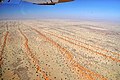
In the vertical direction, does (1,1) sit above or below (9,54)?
above

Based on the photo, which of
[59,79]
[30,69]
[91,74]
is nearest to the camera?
[59,79]

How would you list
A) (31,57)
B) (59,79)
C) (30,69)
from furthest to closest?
(31,57) < (30,69) < (59,79)

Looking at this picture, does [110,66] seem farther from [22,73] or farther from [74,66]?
[22,73]

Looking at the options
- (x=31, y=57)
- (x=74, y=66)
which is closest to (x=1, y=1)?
(x=74, y=66)

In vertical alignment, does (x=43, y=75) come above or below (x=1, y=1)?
below

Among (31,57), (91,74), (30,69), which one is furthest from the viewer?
(31,57)

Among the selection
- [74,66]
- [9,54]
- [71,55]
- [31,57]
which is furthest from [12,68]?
[71,55]

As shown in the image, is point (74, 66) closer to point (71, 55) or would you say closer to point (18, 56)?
point (71, 55)

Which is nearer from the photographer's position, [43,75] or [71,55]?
[43,75]

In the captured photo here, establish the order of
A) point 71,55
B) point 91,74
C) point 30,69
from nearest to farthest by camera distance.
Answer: point 91,74
point 30,69
point 71,55
